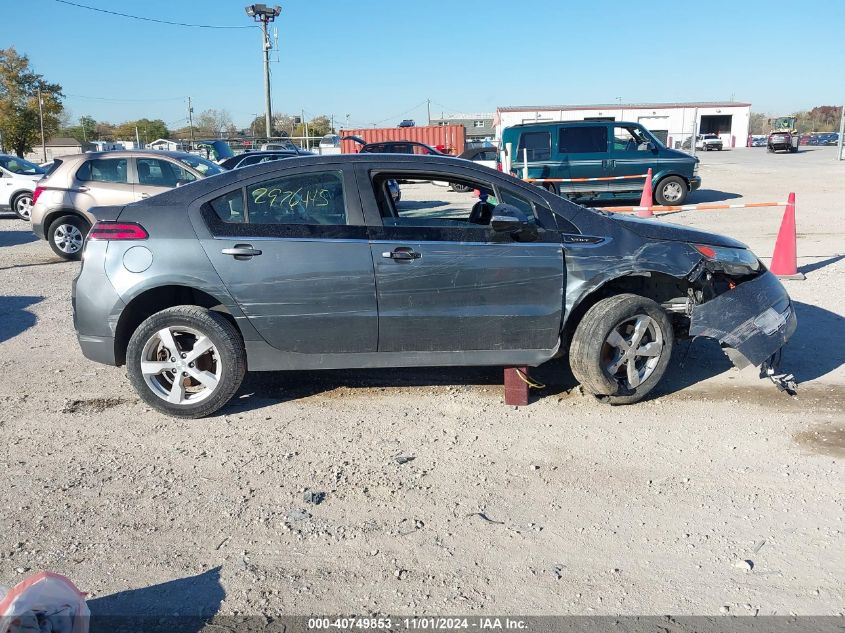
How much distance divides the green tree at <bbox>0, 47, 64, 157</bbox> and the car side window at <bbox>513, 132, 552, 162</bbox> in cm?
4040

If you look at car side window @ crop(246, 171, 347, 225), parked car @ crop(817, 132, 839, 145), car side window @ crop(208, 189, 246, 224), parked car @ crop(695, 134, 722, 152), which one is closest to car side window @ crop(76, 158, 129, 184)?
car side window @ crop(208, 189, 246, 224)

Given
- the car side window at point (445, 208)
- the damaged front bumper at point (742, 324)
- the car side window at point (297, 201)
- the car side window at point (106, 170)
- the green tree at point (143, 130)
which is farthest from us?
the green tree at point (143, 130)

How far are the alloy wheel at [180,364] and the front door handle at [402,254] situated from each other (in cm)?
127

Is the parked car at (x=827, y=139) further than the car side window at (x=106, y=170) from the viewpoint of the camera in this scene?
Yes

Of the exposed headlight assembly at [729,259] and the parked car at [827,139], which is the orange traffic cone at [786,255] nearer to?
the exposed headlight assembly at [729,259]

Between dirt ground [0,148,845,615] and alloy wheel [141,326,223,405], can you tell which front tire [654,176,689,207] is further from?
alloy wheel [141,326,223,405]

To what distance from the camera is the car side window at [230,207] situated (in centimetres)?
468

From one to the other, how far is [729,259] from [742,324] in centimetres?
48

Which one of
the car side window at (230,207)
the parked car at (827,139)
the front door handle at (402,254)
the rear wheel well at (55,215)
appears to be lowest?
the rear wheel well at (55,215)

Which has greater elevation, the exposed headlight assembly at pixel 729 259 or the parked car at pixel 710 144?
the parked car at pixel 710 144

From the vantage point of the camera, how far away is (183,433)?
4.60 m

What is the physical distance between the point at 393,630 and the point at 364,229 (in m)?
2.59

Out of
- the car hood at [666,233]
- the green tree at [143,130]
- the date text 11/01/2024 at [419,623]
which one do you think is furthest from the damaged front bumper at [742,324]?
the green tree at [143,130]

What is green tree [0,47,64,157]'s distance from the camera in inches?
1783
